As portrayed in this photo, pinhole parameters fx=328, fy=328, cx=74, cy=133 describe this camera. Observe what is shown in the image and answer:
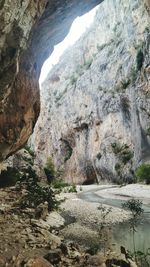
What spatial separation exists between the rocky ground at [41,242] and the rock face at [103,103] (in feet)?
109

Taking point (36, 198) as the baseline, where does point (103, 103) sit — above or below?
above

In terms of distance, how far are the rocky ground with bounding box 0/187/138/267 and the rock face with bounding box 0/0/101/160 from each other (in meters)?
5.88

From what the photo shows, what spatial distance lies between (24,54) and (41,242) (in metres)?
11.8

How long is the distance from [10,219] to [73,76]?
7779 cm

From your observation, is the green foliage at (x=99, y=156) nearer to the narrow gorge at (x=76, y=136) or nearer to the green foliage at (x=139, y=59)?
the narrow gorge at (x=76, y=136)

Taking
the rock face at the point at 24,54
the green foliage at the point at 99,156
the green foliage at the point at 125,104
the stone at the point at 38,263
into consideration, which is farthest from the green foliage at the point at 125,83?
the stone at the point at 38,263

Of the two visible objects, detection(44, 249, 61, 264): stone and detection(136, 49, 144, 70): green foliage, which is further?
detection(136, 49, 144, 70): green foliage

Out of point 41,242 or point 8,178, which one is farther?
point 8,178

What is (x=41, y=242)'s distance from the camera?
61.3 feet

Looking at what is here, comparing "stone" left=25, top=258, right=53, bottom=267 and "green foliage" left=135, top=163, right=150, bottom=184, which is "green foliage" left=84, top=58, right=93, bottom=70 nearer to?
"green foliage" left=135, top=163, right=150, bottom=184

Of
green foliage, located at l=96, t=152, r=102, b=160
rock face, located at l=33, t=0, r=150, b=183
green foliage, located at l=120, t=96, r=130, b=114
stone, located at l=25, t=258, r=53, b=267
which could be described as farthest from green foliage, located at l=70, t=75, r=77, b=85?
stone, located at l=25, t=258, r=53, b=267

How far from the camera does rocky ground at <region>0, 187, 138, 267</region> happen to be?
1486 centimetres

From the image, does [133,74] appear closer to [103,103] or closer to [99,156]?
[103,103]

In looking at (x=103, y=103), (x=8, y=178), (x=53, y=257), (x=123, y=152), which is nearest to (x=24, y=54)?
(x=53, y=257)
